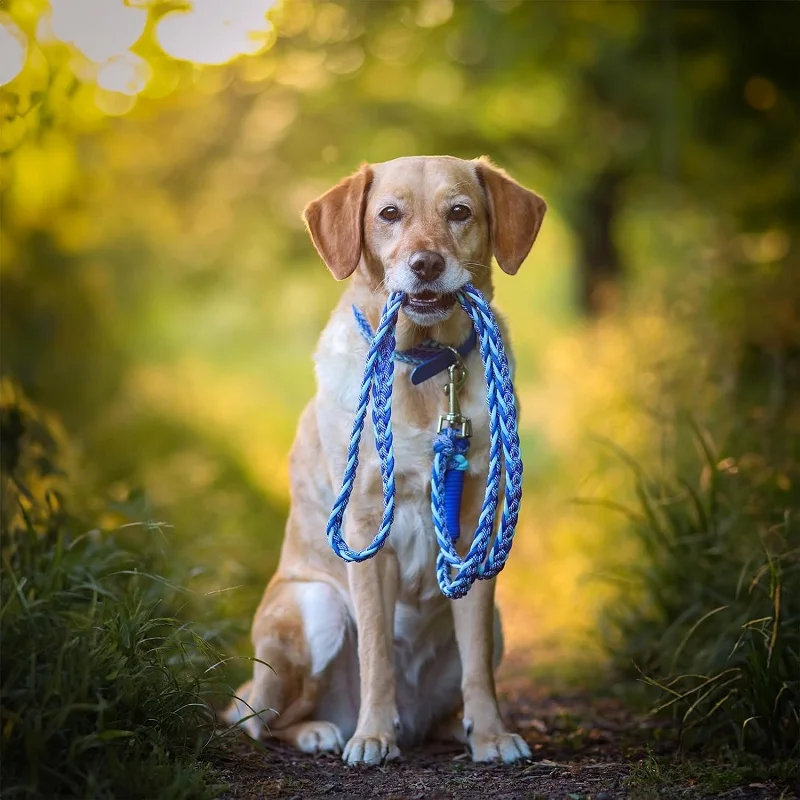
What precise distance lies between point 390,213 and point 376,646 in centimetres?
149

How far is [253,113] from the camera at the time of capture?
8961 millimetres

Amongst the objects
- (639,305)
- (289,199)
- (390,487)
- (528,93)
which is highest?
(528,93)

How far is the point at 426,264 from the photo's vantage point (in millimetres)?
3512

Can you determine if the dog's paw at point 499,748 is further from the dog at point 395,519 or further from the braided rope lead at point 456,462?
the braided rope lead at point 456,462

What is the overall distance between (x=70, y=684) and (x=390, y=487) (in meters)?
1.14

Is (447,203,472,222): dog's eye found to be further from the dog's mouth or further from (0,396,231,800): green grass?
(0,396,231,800): green grass

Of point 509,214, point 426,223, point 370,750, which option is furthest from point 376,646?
point 509,214

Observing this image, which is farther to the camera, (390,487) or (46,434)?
(46,434)

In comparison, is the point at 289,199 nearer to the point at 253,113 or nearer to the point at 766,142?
the point at 253,113

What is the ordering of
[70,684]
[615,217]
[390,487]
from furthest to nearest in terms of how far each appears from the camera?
[615,217], [390,487], [70,684]

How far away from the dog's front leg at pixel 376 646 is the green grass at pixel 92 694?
0.51 metres

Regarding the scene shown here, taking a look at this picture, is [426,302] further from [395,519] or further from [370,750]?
[370,750]

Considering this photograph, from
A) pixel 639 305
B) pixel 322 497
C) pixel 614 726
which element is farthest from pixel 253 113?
pixel 614 726

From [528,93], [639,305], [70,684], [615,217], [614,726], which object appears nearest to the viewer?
[70,684]
